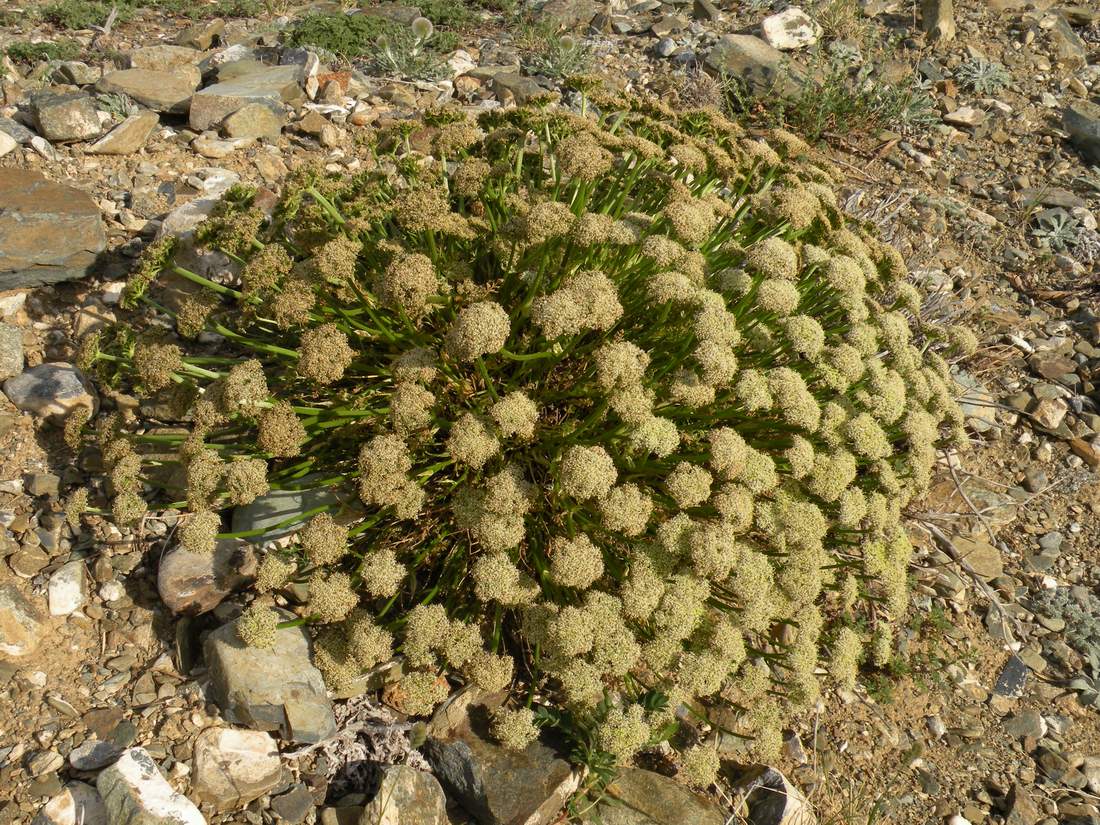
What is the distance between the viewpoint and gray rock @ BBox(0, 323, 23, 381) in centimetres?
501

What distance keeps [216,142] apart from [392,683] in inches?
195

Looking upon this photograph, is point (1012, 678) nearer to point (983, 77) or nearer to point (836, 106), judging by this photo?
point (836, 106)

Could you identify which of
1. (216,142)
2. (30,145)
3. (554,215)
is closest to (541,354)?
(554,215)

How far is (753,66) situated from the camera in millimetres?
8820

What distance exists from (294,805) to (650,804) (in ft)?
5.49

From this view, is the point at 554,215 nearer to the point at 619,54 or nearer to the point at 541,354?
the point at 541,354

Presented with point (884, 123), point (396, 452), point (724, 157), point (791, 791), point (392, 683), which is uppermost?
point (724, 157)

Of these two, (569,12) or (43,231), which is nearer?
(43,231)

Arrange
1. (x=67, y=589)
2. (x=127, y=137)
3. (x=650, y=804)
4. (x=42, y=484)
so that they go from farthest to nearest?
(x=127, y=137), (x=42, y=484), (x=67, y=589), (x=650, y=804)

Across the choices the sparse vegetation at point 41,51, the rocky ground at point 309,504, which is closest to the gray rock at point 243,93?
the rocky ground at point 309,504

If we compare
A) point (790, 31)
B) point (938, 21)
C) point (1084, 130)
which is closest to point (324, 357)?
point (790, 31)

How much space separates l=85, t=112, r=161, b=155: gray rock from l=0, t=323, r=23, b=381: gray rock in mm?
2156

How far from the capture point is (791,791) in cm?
422

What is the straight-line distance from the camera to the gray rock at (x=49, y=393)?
16.2ft
